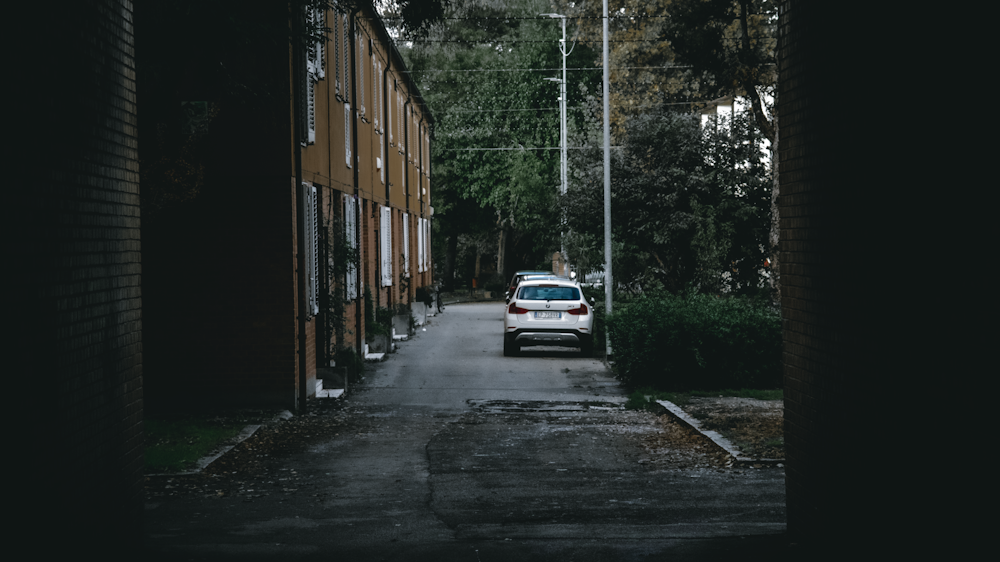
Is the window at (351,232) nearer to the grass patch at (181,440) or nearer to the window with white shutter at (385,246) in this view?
the window with white shutter at (385,246)

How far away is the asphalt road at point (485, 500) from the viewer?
6340 millimetres

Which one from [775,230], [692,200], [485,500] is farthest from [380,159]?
[485,500]

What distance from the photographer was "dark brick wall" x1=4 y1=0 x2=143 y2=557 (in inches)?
171

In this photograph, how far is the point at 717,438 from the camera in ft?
35.4

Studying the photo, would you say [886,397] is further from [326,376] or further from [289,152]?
[326,376]

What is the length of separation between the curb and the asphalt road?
230mm

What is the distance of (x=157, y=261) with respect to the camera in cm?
1327

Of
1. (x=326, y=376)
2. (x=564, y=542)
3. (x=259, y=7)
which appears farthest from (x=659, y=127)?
(x=564, y=542)

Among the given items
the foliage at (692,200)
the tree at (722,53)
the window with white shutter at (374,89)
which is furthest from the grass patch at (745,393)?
the window with white shutter at (374,89)

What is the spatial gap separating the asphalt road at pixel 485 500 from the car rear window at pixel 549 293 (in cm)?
734

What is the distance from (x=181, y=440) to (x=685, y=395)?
22.9 ft

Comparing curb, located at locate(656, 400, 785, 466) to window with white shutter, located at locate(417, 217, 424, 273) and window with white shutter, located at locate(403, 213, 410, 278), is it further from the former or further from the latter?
window with white shutter, located at locate(417, 217, 424, 273)

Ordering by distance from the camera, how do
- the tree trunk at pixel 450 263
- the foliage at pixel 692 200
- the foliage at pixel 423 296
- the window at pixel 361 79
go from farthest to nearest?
the tree trunk at pixel 450 263
the foliage at pixel 423 296
the foliage at pixel 692 200
the window at pixel 361 79

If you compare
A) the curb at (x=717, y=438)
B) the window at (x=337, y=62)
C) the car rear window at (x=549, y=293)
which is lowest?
the curb at (x=717, y=438)
